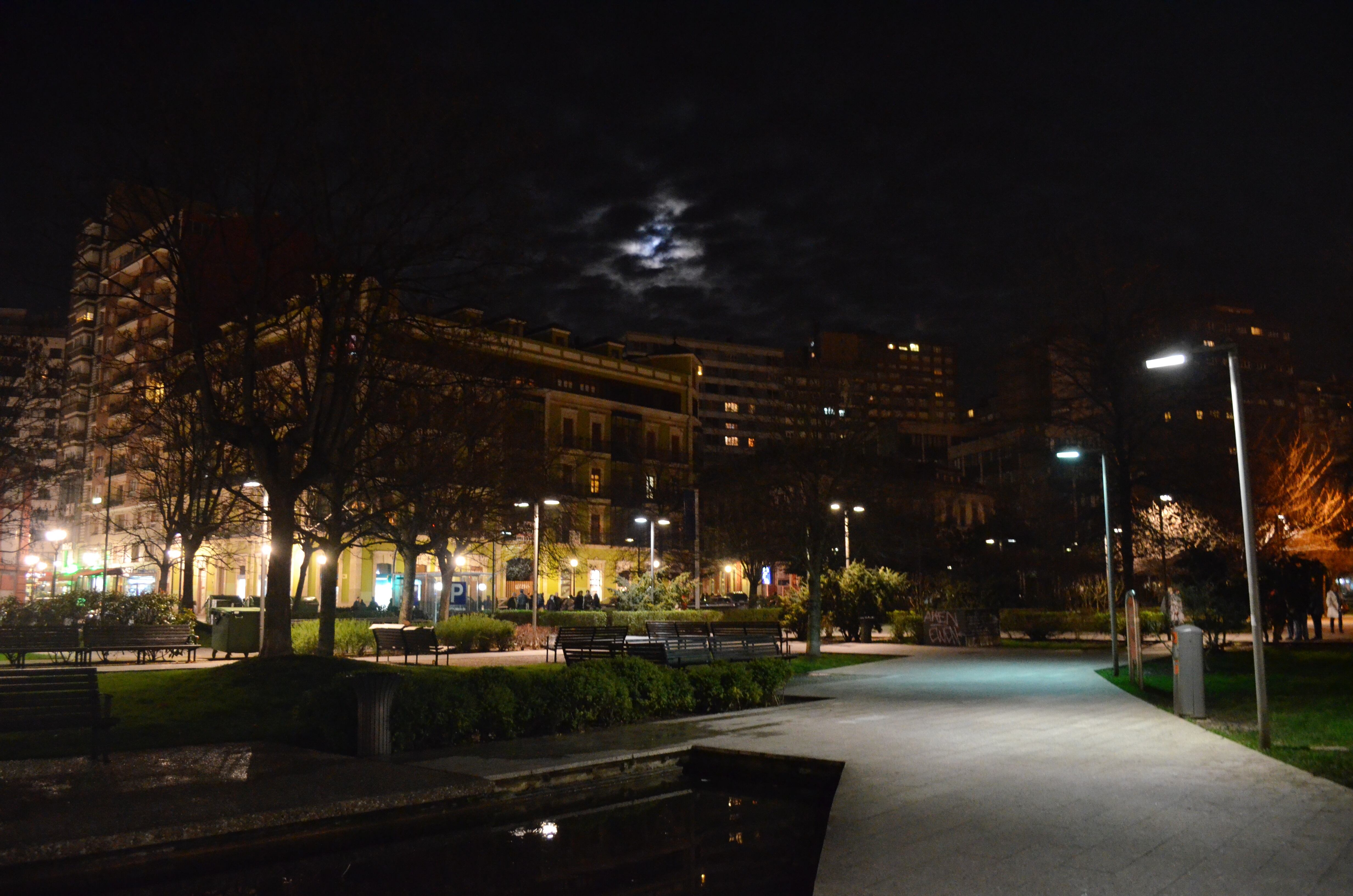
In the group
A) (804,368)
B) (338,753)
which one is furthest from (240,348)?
(338,753)

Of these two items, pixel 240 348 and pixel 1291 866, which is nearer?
pixel 1291 866

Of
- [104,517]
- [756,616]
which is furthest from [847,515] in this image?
[104,517]

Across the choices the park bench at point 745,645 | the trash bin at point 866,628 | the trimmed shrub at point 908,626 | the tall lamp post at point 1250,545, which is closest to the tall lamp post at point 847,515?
the trash bin at point 866,628

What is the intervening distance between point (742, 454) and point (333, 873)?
63240 millimetres

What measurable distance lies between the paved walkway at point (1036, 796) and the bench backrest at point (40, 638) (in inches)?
544

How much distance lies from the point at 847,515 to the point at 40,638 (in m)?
21.8

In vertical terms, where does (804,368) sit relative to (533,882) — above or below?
above

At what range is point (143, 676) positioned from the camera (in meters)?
19.5

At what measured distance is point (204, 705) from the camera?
15445 mm

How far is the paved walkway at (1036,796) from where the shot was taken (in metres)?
6.79

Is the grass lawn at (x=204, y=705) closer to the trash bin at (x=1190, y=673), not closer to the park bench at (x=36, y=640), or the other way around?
the park bench at (x=36, y=640)

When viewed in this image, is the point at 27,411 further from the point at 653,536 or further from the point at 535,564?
the point at 653,536

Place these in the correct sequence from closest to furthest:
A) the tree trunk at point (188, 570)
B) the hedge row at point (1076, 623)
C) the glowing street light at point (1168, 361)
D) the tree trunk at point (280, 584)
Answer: the glowing street light at point (1168, 361)
the tree trunk at point (280, 584)
the tree trunk at point (188, 570)
the hedge row at point (1076, 623)

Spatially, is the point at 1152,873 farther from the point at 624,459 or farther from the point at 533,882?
the point at 624,459
